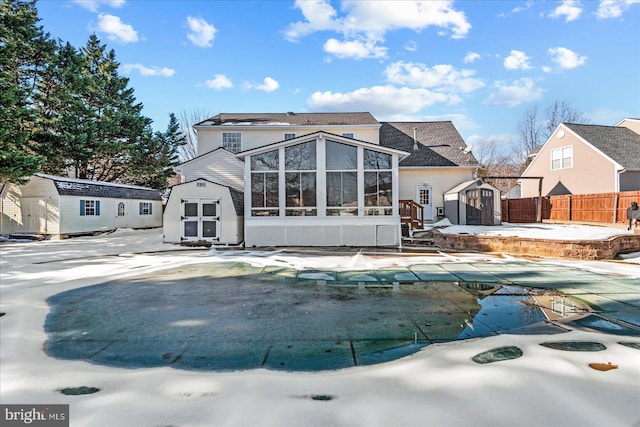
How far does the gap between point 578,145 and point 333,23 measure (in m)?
16.3

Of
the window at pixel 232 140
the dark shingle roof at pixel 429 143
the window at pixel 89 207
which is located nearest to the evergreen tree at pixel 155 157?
the window at pixel 89 207

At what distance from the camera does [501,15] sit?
10977 mm

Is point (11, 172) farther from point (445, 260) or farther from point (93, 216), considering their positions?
point (445, 260)

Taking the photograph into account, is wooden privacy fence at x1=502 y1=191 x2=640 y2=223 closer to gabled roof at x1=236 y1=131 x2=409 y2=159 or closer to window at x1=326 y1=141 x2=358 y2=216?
gabled roof at x1=236 y1=131 x2=409 y2=159

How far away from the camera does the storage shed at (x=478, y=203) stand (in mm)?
16344

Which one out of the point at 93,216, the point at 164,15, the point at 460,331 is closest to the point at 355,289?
the point at 460,331

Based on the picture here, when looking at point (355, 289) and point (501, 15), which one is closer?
point (355, 289)

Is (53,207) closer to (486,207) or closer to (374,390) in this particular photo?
(374,390)

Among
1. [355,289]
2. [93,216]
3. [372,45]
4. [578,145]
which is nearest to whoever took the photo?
[355,289]

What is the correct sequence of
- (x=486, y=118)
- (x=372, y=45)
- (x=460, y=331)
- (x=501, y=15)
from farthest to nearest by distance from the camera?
(x=486, y=118), (x=372, y=45), (x=501, y=15), (x=460, y=331)

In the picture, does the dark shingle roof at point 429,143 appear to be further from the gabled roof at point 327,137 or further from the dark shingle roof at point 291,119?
the gabled roof at point 327,137

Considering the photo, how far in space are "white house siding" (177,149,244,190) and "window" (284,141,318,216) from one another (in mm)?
4803

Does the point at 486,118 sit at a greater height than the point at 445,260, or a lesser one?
greater

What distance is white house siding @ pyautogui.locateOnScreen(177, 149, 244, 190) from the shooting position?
640 inches
